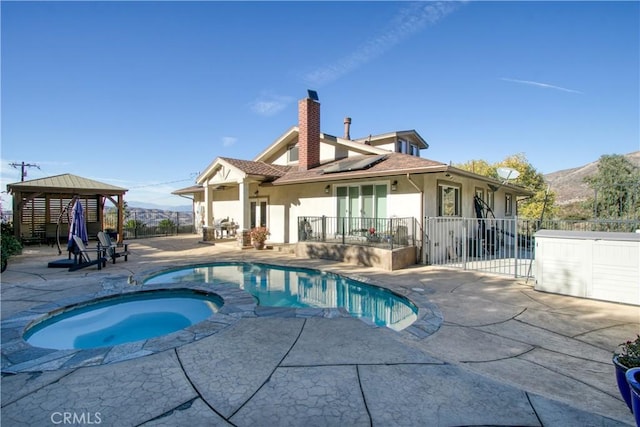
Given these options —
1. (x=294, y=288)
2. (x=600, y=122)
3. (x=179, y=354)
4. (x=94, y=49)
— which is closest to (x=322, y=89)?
(x=94, y=49)

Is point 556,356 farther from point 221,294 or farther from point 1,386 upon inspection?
point 1,386

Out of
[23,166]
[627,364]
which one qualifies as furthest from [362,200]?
[23,166]

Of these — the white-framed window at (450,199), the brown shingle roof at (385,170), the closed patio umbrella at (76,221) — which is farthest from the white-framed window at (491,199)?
the closed patio umbrella at (76,221)

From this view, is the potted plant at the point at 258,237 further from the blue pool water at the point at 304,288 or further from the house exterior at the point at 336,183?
the blue pool water at the point at 304,288

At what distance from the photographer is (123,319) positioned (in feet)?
19.7

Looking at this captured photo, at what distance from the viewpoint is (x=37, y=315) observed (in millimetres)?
5219

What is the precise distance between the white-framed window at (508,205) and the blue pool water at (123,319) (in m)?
18.5

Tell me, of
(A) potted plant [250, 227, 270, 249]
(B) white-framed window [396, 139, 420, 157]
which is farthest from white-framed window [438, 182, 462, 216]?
(A) potted plant [250, 227, 270, 249]

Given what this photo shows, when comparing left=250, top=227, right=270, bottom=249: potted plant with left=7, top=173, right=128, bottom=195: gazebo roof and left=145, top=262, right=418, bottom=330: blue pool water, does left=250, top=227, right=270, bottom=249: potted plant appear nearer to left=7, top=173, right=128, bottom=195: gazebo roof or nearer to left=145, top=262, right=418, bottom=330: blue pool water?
left=145, top=262, right=418, bottom=330: blue pool water

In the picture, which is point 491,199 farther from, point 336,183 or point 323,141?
point 323,141

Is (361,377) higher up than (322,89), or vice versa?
(322,89)

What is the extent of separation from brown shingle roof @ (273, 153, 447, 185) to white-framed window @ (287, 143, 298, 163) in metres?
2.89

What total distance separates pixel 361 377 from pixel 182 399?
6.13 ft

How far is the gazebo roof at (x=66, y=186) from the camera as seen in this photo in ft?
46.5
